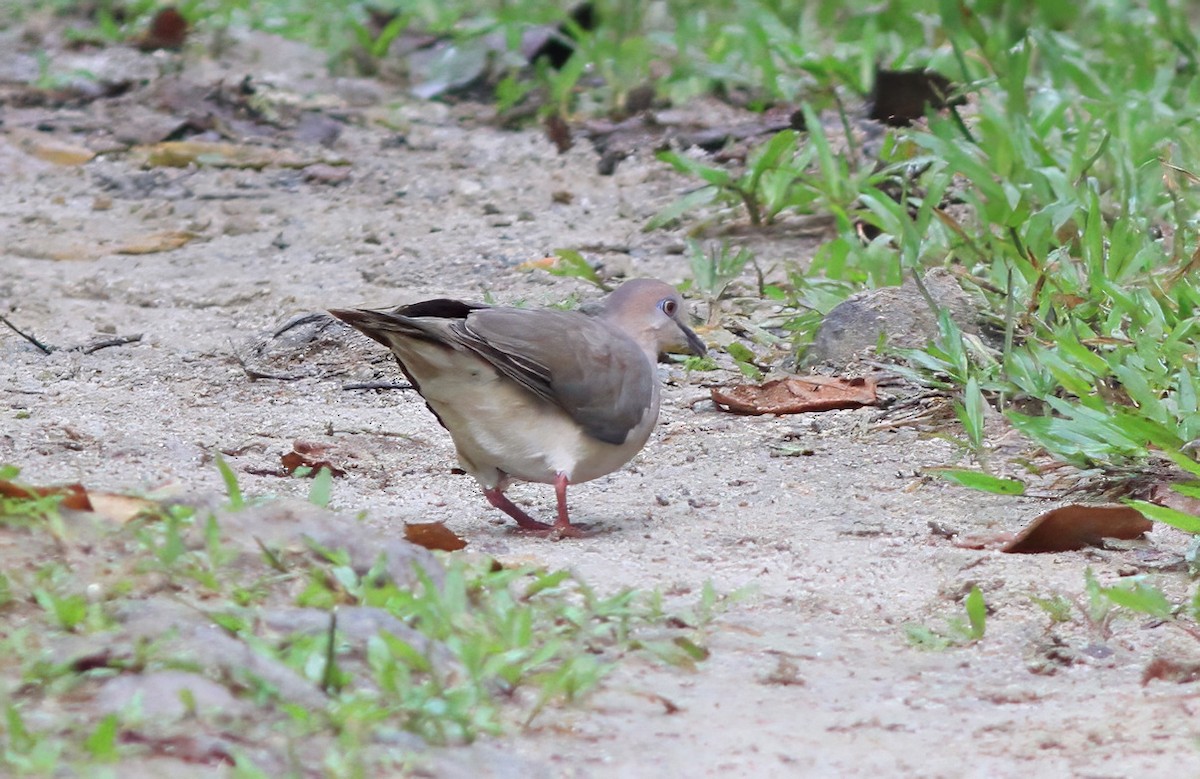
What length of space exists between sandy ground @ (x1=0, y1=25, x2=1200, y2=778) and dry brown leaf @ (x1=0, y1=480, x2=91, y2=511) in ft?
2.12

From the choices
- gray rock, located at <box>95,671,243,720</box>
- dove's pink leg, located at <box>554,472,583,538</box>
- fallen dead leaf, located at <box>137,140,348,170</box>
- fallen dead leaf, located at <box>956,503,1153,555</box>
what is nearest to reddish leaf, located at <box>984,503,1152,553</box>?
fallen dead leaf, located at <box>956,503,1153,555</box>

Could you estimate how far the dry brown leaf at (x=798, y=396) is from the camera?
5312 millimetres

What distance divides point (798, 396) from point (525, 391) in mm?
1361

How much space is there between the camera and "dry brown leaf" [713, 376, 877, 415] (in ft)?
17.4

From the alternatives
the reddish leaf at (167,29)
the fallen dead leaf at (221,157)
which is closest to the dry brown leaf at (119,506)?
the fallen dead leaf at (221,157)

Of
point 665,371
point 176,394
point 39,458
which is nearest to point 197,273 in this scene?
point 176,394

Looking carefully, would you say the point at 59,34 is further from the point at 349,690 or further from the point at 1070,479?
the point at 349,690

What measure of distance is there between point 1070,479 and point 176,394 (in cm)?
287

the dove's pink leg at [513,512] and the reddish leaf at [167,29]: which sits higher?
the dove's pink leg at [513,512]

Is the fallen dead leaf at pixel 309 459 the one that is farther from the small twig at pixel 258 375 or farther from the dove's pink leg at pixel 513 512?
the small twig at pixel 258 375

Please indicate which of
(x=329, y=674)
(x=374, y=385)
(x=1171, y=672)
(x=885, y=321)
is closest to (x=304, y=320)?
(x=374, y=385)

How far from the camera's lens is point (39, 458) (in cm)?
421

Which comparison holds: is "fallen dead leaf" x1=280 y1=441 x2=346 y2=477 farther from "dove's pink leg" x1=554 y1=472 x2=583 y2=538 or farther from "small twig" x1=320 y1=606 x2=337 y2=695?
"small twig" x1=320 y1=606 x2=337 y2=695

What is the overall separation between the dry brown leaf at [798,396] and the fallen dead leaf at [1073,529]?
4.45ft
